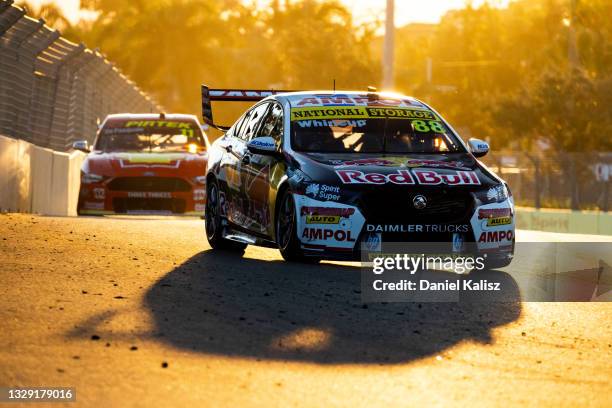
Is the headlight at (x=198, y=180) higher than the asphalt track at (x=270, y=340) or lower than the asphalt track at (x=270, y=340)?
higher

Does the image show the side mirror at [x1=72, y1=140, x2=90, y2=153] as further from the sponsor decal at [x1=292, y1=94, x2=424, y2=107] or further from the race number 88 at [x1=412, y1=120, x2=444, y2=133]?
the race number 88 at [x1=412, y1=120, x2=444, y2=133]

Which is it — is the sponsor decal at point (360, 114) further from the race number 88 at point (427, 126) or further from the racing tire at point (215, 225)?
the racing tire at point (215, 225)

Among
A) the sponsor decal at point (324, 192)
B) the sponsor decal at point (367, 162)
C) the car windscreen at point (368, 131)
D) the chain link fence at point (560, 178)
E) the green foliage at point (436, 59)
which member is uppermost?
the green foliage at point (436, 59)

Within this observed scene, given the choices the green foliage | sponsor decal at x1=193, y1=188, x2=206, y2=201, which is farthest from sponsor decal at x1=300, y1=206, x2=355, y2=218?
the green foliage

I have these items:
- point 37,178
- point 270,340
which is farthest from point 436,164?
point 37,178

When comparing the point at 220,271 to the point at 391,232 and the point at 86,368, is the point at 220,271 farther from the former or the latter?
the point at 86,368

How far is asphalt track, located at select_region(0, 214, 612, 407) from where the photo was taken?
7043mm

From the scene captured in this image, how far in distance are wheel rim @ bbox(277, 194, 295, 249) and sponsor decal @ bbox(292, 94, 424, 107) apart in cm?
147

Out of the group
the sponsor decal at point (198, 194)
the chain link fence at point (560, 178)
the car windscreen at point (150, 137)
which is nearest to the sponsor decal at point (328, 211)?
the sponsor decal at point (198, 194)

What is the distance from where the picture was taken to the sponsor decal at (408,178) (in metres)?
11.5

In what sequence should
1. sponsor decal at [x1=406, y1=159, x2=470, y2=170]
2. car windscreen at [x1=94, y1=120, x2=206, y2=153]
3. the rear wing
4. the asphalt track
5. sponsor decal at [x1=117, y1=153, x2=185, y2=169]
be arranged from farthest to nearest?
car windscreen at [x1=94, y1=120, x2=206, y2=153] < sponsor decal at [x1=117, y1=153, x2=185, y2=169] < the rear wing < sponsor decal at [x1=406, y1=159, x2=470, y2=170] < the asphalt track

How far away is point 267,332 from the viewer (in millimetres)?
8672

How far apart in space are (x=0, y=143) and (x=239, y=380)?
40.5 ft

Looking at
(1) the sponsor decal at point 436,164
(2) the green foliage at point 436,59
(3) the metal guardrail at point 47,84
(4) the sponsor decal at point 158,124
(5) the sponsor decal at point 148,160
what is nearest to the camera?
(1) the sponsor decal at point 436,164
